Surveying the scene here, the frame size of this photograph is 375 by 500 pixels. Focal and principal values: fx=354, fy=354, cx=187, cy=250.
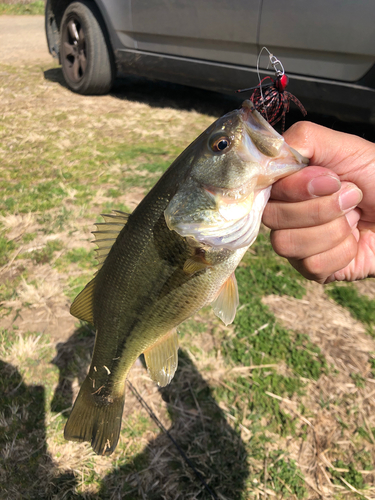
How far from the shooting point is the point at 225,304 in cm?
149

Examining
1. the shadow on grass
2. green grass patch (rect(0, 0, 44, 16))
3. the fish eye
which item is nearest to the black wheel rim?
the shadow on grass

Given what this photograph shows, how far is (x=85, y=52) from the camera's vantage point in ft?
19.0

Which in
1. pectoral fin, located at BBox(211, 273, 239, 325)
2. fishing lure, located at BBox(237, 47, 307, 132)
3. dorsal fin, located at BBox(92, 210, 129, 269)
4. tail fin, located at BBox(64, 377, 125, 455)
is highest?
fishing lure, located at BBox(237, 47, 307, 132)

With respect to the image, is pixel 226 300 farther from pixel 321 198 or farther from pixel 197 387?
pixel 197 387

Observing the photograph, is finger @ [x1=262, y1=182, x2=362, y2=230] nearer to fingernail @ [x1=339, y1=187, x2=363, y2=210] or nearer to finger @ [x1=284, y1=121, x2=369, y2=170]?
fingernail @ [x1=339, y1=187, x2=363, y2=210]

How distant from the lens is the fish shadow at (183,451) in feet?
6.15

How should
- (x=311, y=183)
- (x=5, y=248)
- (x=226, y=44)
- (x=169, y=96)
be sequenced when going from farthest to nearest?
(x=169, y=96)
(x=226, y=44)
(x=5, y=248)
(x=311, y=183)

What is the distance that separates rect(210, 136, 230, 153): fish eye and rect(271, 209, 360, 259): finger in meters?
0.47

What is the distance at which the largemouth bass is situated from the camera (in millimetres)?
1219

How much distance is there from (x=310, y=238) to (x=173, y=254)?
573mm

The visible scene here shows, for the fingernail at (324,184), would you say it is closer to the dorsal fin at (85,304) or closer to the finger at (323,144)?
the finger at (323,144)

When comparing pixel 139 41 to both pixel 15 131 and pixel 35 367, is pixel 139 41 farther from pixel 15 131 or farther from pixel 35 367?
pixel 35 367

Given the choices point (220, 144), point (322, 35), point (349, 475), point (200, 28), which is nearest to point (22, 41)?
point (200, 28)

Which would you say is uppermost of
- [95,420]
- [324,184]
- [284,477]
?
[324,184]
